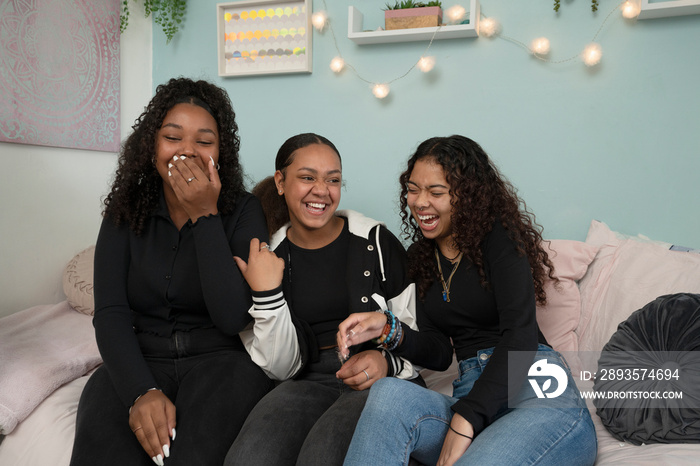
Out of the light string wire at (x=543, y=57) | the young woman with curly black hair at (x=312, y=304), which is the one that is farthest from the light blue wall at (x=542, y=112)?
the young woman with curly black hair at (x=312, y=304)

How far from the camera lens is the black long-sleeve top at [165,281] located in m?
1.40

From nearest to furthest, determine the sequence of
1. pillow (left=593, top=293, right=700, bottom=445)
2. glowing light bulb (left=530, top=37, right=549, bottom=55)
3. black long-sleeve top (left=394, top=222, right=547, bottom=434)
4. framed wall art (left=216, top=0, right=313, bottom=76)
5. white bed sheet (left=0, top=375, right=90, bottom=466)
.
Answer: black long-sleeve top (left=394, top=222, right=547, bottom=434), pillow (left=593, top=293, right=700, bottom=445), white bed sheet (left=0, top=375, right=90, bottom=466), glowing light bulb (left=530, top=37, right=549, bottom=55), framed wall art (left=216, top=0, right=313, bottom=76)

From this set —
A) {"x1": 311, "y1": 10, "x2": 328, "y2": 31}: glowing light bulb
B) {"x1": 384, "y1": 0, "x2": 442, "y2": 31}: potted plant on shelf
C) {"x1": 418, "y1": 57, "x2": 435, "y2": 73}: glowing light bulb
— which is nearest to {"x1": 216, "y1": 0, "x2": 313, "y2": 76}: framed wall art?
{"x1": 311, "y1": 10, "x2": 328, "y2": 31}: glowing light bulb

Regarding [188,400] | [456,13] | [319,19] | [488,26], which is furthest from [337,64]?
[188,400]

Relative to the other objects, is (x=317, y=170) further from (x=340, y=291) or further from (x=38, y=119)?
(x=38, y=119)

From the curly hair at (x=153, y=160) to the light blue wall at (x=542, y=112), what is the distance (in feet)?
2.97

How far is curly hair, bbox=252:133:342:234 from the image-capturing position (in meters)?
1.61

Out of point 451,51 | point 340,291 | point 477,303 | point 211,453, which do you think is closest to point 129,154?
point 340,291

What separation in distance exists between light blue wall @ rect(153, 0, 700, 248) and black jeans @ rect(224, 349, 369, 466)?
1134 millimetres

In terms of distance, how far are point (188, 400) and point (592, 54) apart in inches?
69.7

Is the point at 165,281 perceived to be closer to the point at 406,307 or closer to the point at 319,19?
the point at 406,307

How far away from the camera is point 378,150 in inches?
94.3

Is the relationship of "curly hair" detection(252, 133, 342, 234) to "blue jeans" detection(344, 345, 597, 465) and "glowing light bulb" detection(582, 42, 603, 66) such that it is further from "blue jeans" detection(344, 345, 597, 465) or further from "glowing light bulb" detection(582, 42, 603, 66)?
"glowing light bulb" detection(582, 42, 603, 66)

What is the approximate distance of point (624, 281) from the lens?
1826mm
